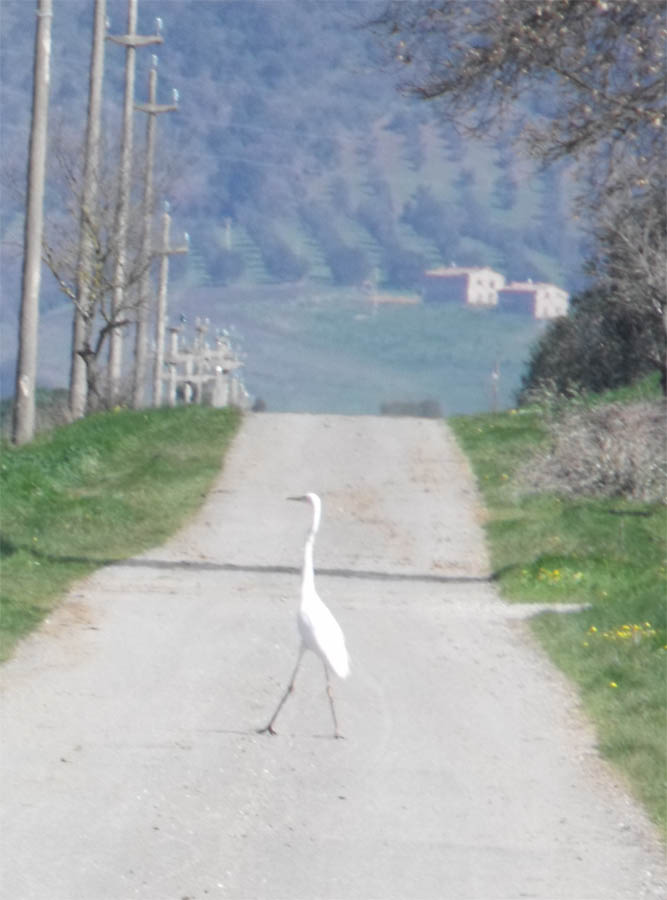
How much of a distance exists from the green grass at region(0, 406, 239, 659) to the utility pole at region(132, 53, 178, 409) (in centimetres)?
418

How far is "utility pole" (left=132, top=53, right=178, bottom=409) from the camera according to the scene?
2900 centimetres

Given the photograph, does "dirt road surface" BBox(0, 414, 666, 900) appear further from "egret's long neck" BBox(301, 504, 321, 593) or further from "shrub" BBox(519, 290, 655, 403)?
"shrub" BBox(519, 290, 655, 403)

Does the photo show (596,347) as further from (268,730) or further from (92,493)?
(268,730)

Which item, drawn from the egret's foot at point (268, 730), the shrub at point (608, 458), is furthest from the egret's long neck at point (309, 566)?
the shrub at point (608, 458)

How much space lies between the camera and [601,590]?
13766 mm

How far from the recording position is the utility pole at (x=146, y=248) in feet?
95.1

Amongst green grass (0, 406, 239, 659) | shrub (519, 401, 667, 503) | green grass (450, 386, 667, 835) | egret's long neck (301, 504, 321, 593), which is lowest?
green grass (0, 406, 239, 659)

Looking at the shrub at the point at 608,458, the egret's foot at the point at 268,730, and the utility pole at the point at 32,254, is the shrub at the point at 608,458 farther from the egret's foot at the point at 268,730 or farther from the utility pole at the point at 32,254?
the egret's foot at the point at 268,730

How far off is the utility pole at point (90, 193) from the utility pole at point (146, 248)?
100cm

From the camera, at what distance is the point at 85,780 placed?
7.63 metres

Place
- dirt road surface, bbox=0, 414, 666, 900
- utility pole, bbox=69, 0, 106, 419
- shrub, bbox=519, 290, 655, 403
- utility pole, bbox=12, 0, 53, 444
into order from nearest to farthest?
dirt road surface, bbox=0, 414, 666, 900
utility pole, bbox=12, 0, 53, 444
utility pole, bbox=69, 0, 106, 419
shrub, bbox=519, 290, 655, 403

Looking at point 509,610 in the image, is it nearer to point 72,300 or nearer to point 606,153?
point 606,153

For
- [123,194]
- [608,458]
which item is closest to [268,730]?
[608,458]

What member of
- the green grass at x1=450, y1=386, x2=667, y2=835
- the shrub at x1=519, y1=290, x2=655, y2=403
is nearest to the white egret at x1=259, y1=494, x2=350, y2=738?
the green grass at x1=450, y1=386, x2=667, y2=835
